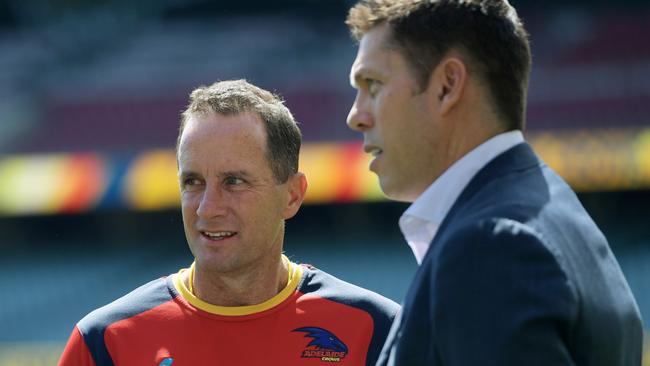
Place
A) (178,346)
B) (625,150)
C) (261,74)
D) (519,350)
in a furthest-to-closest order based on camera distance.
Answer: (261,74)
(625,150)
(178,346)
(519,350)

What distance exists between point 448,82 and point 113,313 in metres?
1.36

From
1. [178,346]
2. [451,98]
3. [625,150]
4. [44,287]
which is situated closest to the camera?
[451,98]

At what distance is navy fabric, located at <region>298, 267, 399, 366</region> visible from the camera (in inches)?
116

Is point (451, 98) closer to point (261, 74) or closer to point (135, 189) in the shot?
point (135, 189)

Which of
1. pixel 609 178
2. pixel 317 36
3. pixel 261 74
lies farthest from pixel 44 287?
pixel 609 178

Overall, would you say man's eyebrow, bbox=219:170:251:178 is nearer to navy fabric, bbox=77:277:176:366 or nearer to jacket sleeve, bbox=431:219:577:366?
navy fabric, bbox=77:277:176:366

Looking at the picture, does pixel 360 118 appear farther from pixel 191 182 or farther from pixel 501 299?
pixel 191 182

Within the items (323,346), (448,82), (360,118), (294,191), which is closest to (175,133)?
(294,191)

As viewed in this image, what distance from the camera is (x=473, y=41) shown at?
6.28 ft

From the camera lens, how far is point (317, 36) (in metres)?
14.6

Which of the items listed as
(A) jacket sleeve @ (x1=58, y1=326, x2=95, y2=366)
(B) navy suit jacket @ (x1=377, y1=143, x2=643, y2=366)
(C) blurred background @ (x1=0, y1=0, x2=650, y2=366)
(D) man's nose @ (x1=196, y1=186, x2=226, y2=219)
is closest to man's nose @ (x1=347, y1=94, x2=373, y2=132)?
(B) navy suit jacket @ (x1=377, y1=143, x2=643, y2=366)

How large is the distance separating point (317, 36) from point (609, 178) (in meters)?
4.93

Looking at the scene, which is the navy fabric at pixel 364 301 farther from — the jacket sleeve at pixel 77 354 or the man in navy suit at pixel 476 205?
the man in navy suit at pixel 476 205

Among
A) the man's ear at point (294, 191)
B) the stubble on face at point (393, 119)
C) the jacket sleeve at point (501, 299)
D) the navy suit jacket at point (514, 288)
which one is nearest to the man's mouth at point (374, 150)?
the stubble on face at point (393, 119)
